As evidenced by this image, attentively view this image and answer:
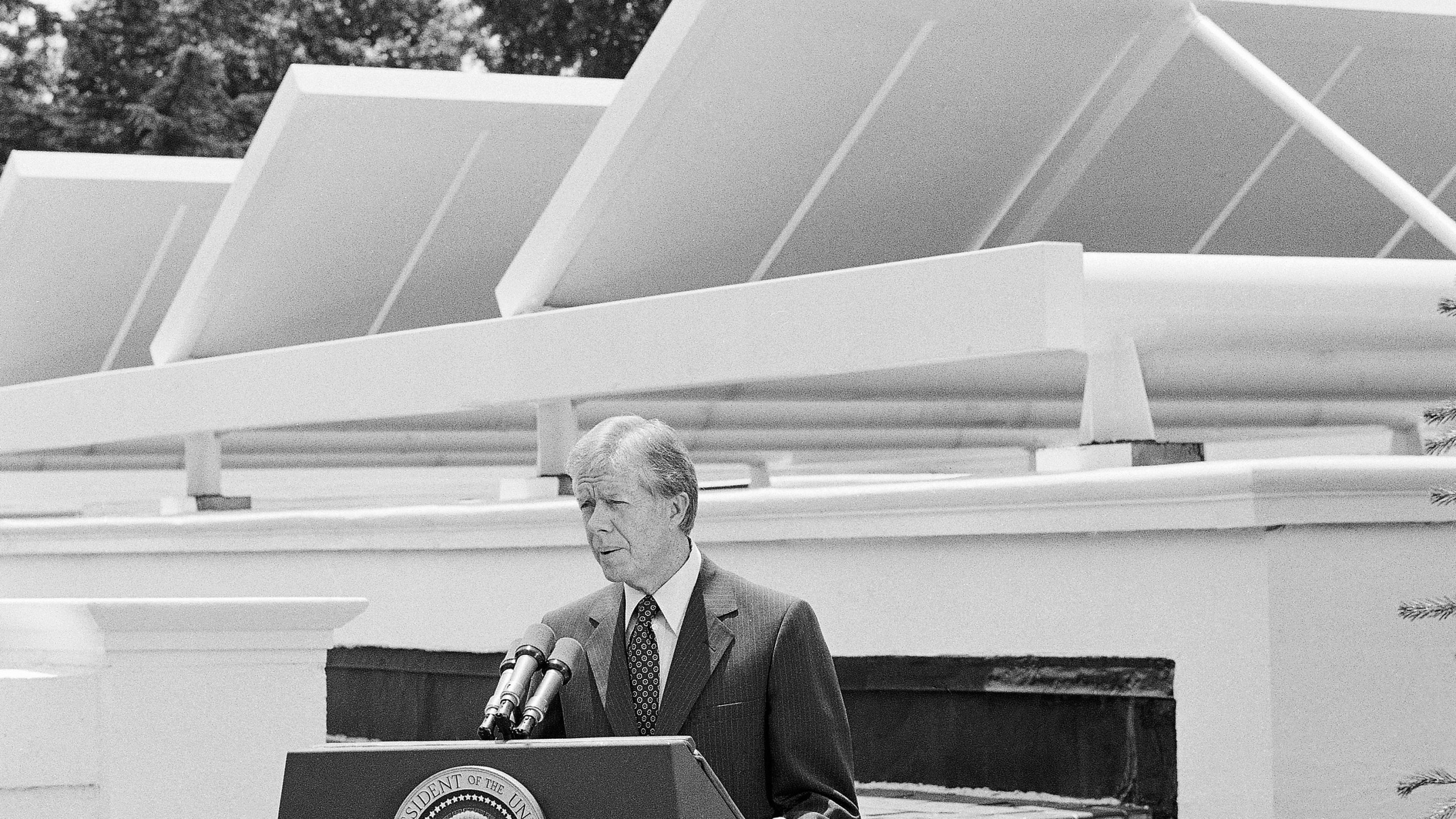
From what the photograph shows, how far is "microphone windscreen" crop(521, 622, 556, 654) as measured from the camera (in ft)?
13.1

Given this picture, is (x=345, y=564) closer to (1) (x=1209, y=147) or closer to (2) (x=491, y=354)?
(2) (x=491, y=354)

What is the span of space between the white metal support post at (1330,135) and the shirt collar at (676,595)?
4.12 m

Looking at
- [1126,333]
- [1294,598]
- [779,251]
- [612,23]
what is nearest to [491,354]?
[779,251]

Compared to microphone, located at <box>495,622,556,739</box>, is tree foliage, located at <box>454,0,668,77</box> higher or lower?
higher

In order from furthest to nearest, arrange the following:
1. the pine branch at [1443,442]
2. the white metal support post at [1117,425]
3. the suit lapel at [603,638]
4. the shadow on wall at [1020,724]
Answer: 1. the white metal support post at [1117,425]
2. the shadow on wall at [1020,724]
3. the pine branch at [1443,442]
4. the suit lapel at [603,638]

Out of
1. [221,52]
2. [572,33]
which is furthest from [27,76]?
[572,33]

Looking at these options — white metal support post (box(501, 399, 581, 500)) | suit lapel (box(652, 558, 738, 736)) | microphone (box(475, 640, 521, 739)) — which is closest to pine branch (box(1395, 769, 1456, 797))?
suit lapel (box(652, 558, 738, 736))

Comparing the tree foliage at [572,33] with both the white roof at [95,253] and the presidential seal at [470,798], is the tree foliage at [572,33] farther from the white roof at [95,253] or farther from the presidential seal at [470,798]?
the presidential seal at [470,798]

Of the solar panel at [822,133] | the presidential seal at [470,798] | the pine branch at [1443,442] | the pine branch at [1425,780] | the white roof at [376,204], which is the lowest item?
the presidential seal at [470,798]

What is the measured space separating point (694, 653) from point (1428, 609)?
2390mm

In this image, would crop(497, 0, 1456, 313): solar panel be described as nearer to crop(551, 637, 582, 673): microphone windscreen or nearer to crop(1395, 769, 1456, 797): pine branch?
crop(1395, 769, 1456, 797): pine branch

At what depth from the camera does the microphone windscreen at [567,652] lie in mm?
3963

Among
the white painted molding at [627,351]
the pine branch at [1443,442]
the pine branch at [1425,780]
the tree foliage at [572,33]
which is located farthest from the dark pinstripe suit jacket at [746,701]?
the tree foliage at [572,33]

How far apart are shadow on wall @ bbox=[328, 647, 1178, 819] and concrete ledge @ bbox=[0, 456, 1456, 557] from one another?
16.9 inches
